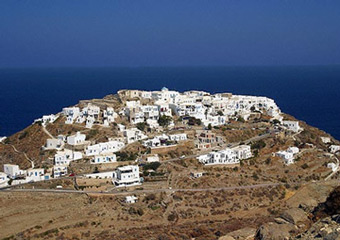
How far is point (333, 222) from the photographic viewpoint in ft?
38.9

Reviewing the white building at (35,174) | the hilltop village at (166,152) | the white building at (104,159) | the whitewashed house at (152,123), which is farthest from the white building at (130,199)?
the whitewashed house at (152,123)

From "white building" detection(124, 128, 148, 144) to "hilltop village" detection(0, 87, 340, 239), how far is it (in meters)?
0.11

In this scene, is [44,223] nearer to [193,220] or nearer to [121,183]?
[121,183]

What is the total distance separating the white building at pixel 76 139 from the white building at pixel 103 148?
7.79 feet

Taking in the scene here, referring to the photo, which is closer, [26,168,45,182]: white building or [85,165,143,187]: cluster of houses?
[85,165,143,187]: cluster of houses

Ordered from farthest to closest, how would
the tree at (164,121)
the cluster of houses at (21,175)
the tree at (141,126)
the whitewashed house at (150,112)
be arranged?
the whitewashed house at (150,112)
the tree at (164,121)
the tree at (141,126)
the cluster of houses at (21,175)

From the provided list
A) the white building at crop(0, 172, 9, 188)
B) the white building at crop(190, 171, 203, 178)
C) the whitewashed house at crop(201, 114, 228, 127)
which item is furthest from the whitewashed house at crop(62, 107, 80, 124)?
the white building at crop(190, 171, 203, 178)

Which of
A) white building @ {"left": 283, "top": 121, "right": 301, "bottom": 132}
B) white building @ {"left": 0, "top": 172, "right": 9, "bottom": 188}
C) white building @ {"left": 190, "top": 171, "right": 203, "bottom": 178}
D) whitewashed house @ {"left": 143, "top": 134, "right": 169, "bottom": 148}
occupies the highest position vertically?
white building @ {"left": 283, "top": 121, "right": 301, "bottom": 132}

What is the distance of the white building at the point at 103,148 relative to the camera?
43.0 metres

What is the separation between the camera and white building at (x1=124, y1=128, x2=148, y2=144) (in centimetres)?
4588

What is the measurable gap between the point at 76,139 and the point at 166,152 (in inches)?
372

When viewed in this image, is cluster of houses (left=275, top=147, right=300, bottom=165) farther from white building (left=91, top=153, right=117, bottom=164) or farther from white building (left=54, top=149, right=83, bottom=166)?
white building (left=54, top=149, right=83, bottom=166)

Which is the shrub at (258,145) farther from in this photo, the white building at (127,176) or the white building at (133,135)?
the white building at (127,176)

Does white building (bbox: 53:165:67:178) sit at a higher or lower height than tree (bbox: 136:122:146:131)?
lower
